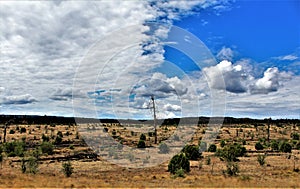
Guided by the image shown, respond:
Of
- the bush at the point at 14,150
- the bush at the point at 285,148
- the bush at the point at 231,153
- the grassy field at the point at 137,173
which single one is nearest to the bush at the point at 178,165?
the grassy field at the point at 137,173

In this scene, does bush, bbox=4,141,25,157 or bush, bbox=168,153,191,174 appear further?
bush, bbox=4,141,25,157

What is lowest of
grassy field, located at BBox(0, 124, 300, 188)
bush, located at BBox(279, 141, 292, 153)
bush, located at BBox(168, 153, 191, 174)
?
grassy field, located at BBox(0, 124, 300, 188)

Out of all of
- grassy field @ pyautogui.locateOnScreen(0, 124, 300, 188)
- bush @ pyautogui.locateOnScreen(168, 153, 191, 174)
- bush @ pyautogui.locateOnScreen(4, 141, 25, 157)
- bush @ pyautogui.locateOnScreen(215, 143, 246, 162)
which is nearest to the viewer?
grassy field @ pyautogui.locateOnScreen(0, 124, 300, 188)

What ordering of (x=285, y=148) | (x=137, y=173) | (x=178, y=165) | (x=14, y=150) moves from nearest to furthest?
(x=178, y=165) < (x=137, y=173) < (x=14, y=150) < (x=285, y=148)

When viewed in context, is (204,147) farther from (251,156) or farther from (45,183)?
(45,183)

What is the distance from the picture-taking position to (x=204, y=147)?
157 ft

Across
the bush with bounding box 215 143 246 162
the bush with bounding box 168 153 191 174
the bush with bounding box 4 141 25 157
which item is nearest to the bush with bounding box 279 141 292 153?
the bush with bounding box 215 143 246 162

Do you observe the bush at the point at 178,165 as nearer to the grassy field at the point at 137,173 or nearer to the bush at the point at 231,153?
the grassy field at the point at 137,173

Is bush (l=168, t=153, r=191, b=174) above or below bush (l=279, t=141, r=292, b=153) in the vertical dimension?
below

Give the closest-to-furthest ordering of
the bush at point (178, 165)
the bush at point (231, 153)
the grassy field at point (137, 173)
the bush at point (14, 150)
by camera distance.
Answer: the grassy field at point (137, 173)
the bush at point (178, 165)
the bush at point (231, 153)
the bush at point (14, 150)

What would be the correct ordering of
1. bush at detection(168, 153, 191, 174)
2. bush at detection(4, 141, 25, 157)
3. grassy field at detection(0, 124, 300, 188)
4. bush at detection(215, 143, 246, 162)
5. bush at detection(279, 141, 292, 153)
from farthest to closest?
bush at detection(279, 141, 292, 153)
bush at detection(4, 141, 25, 157)
bush at detection(215, 143, 246, 162)
bush at detection(168, 153, 191, 174)
grassy field at detection(0, 124, 300, 188)

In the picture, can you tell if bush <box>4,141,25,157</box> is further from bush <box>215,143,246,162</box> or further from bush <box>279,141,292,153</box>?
bush <box>279,141,292,153</box>

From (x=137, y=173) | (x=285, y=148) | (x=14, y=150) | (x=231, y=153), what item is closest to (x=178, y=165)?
(x=137, y=173)

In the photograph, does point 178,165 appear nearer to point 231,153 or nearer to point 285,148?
point 231,153
